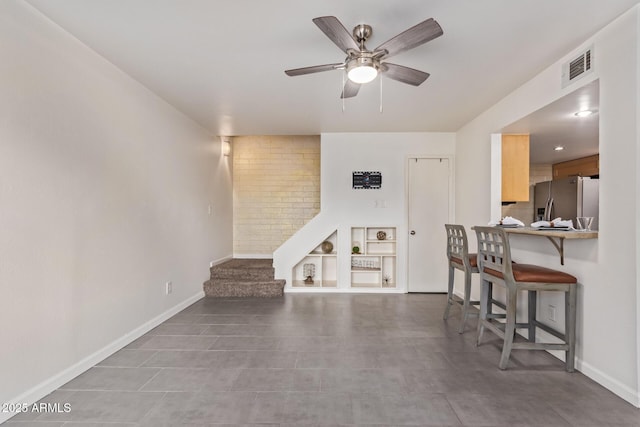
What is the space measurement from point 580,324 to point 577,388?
48cm

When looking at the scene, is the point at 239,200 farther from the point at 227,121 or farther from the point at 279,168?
the point at 227,121

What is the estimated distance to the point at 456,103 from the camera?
3.60m

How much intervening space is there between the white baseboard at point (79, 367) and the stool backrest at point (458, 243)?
10.8 feet

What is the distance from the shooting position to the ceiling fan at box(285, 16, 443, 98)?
69.8 inches

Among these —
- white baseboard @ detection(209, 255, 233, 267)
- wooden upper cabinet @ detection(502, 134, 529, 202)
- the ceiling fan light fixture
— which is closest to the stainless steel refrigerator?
wooden upper cabinet @ detection(502, 134, 529, 202)

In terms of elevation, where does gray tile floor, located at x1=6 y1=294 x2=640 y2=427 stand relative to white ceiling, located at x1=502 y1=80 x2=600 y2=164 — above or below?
below

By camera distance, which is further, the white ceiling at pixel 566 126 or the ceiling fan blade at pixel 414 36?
the white ceiling at pixel 566 126

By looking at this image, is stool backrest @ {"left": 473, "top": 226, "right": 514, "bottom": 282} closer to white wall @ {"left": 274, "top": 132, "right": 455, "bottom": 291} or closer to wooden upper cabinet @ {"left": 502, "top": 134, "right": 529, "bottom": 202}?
wooden upper cabinet @ {"left": 502, "top": 134, "right": 529, "bottom": 202}

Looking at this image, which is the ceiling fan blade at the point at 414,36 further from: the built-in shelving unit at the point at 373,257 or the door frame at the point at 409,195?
the built-in shelving unit at the point at 373,257

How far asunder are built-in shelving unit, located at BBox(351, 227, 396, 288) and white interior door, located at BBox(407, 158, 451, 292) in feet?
1.00

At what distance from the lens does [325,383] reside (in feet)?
7.27

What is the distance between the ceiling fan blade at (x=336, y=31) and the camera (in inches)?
67.1

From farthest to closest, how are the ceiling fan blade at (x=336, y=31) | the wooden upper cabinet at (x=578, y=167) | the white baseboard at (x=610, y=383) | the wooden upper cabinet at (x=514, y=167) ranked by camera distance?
the wooden upper cabinet at (x=578, y=167)
the wooden upper cabinet at (x=514, y=167)
the white baseboard at (x=610, y=383)
the ceiling fan blade at (x=336, y=31)

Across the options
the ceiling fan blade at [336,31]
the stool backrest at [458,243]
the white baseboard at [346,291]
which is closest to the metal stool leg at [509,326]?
the stool backrest at [458,243]
